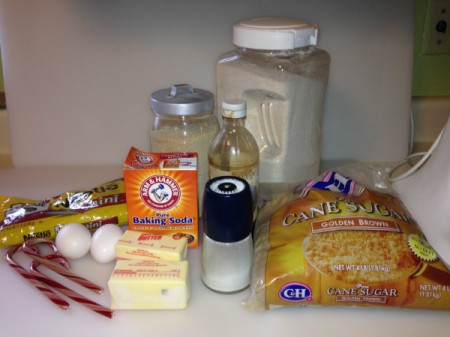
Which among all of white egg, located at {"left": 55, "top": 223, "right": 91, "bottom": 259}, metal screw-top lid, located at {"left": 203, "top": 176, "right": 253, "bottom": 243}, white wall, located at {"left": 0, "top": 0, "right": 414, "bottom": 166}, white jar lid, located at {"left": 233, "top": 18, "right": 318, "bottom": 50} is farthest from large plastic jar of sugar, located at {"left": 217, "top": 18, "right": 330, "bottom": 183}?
white egg, located at {"left": 55, "top": 223, "right": 91, "bottom": 259}

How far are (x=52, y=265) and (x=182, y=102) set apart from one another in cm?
31

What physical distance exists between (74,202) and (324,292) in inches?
17.2

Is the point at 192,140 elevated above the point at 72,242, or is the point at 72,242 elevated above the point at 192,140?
the point at 192,140

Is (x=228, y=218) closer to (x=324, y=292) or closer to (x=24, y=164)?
(x=324, y=292)

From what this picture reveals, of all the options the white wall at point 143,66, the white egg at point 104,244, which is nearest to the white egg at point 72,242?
the white egg at point 104,244

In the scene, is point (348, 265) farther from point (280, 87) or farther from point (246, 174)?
point (280, 87)

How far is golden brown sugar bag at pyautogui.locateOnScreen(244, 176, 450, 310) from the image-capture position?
66cm

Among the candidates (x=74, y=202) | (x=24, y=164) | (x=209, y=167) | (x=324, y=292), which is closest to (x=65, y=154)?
(x=24, y=164)

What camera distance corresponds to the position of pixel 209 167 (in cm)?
82

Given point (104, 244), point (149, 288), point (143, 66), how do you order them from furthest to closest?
point (143, 66) → point (104, 244) → point (149, 288)

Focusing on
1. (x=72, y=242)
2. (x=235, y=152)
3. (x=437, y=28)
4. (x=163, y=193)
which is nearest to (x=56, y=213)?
A: (x=72, y=242)

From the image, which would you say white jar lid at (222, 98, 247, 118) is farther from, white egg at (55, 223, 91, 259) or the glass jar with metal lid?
white egg at (55, 223, 91, 259)

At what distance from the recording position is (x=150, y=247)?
719mm

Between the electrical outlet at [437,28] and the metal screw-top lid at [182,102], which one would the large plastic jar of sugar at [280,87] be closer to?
the metal screw-top lid at [182,102]
